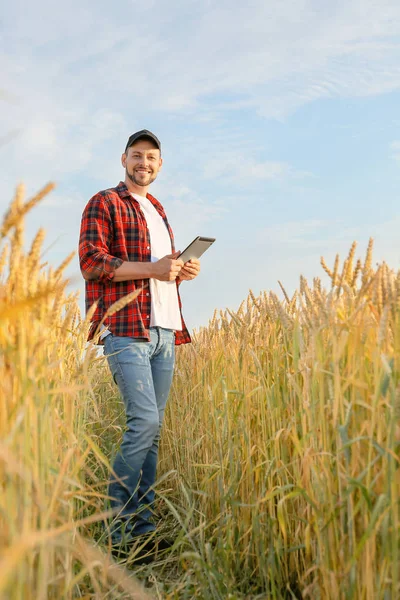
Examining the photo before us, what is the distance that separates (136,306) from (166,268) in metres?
0.25

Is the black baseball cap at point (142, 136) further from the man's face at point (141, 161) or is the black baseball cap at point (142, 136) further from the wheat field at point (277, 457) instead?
the wheat field at point (277, 457)

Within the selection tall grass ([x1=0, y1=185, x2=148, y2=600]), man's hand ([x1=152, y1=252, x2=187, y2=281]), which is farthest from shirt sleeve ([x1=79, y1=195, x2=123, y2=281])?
tall grass ([x1=0, y1=185, x2=148, y2=600])

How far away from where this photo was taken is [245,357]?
2557mm

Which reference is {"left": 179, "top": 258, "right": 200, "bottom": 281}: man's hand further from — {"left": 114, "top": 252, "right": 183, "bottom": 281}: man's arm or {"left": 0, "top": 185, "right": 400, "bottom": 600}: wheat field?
{"left": 0, "top": 185, "right": 400, "bottom": 600}: wheat field

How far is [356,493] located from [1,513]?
0.92 meters

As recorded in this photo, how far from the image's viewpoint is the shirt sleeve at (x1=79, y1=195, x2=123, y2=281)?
2844 mm

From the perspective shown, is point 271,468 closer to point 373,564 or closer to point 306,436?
point 306,436

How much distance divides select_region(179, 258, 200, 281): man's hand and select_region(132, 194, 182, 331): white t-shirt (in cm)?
8

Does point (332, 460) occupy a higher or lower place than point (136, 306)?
lower

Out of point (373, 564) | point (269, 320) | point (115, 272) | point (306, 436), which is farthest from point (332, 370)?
point (115, 272)

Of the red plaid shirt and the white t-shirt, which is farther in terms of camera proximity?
the white t-shirt

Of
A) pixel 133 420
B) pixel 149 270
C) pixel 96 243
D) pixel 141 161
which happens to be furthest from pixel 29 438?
pixel 141 161

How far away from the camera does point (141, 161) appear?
3264 mm

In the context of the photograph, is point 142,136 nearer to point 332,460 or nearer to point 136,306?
point 136,306
